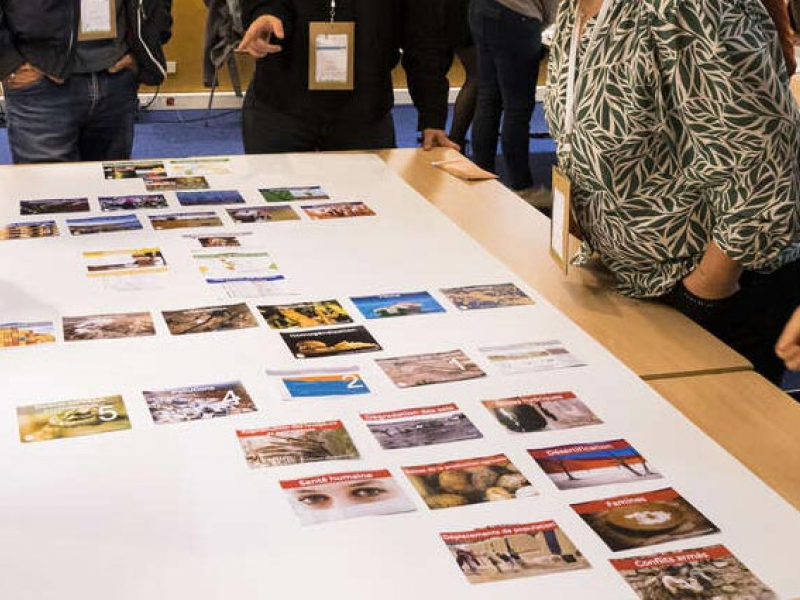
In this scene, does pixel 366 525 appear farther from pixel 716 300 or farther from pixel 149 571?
pixel 716 300

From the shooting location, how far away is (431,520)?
123 centimetres

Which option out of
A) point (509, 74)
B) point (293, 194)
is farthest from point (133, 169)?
point (509, 74)

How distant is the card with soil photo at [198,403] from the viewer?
145 centimetres

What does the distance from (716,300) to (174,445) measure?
3.07 feet

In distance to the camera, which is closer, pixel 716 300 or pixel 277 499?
pixel 277 499

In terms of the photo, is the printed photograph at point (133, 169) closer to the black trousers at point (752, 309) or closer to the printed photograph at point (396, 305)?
the printed photograph at point (396, 305)

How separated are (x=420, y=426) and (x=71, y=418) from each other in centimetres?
44

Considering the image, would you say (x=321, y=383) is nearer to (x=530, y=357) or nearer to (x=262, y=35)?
(x=530, y=357)

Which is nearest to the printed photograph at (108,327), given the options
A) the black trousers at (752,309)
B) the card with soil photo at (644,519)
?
the card with soil photo at (644,519)

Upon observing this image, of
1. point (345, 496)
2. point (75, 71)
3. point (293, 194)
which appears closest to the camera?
point (345, 496)

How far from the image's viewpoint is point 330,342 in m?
1.69

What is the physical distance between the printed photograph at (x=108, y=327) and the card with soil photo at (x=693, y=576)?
0.85 m

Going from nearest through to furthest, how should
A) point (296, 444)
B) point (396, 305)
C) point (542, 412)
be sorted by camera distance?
point (296, 444) → point (542, 412) → point (396, 305)

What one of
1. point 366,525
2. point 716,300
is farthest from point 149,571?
point 716,300
